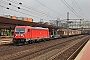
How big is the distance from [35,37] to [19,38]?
5512mm

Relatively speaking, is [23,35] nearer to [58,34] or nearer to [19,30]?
[19,30]

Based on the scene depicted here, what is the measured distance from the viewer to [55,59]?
14.9 metres

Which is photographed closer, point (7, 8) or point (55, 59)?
point (55, 59)

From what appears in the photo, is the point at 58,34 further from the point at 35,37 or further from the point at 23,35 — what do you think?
the point at 23,35

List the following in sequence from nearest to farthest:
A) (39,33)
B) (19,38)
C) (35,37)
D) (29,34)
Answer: (19,38), (29,34), (35,37), (39,33)

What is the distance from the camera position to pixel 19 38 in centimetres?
2792

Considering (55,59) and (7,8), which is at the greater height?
(7,8)

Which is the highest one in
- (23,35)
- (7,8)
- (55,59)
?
(7,8)

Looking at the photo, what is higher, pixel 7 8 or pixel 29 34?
pixel 7 8

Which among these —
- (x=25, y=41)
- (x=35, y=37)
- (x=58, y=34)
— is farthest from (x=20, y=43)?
(x=58, y=34)

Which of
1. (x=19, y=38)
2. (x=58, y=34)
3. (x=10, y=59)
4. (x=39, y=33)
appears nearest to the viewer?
(x=10, y=59)

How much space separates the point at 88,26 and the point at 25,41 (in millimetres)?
98663

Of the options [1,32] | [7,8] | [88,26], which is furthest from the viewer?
[88,26]

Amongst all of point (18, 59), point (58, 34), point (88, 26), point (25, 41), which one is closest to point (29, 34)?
point (25, 41)
